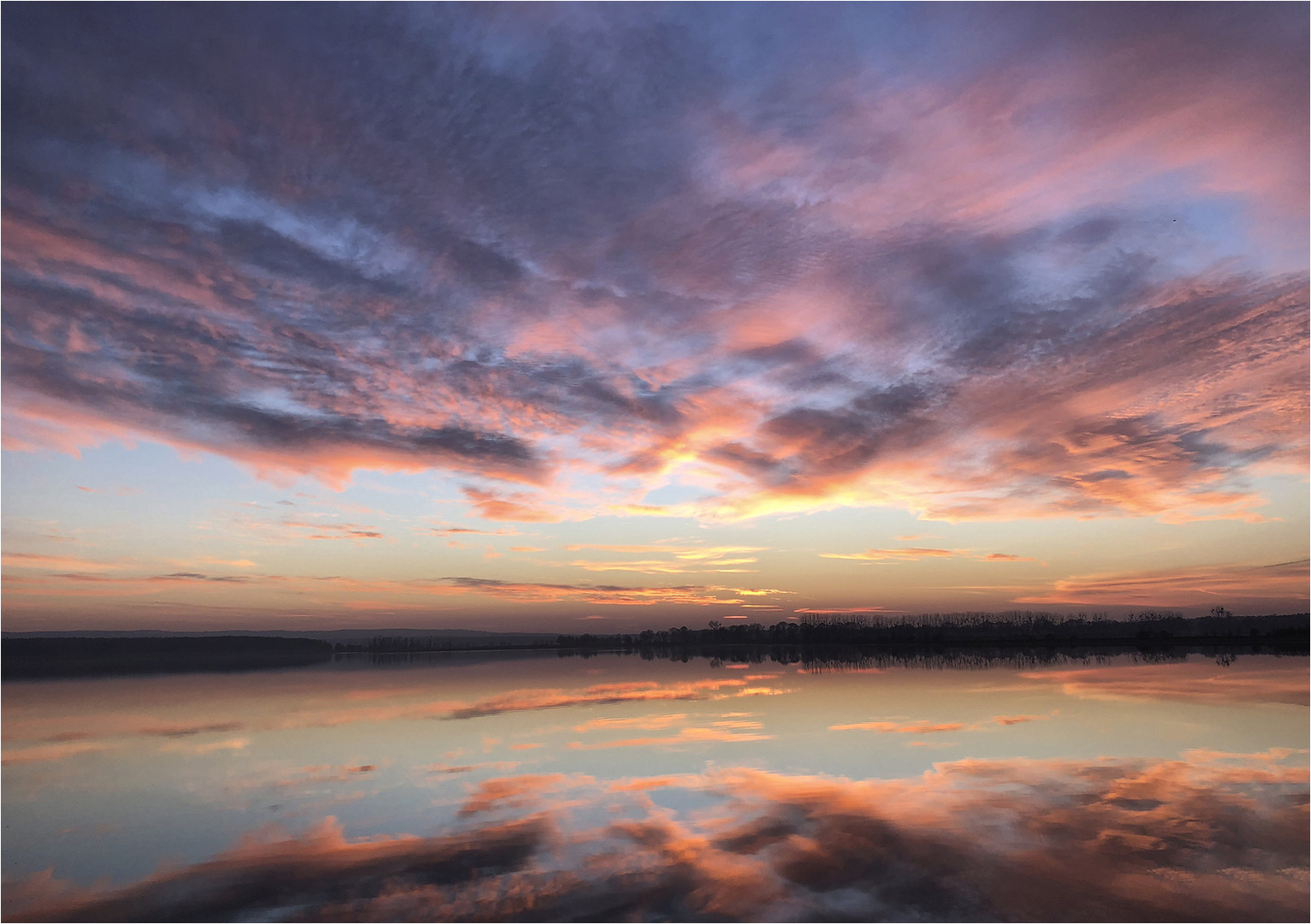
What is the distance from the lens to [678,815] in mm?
14977

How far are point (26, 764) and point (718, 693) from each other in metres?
30.8

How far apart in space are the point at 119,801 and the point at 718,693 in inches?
1190

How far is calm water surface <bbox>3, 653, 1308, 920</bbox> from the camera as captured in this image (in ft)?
35.1

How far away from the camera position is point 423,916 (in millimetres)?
10180

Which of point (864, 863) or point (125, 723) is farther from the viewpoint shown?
point (125, 723)

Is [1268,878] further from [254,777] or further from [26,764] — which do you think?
[26,764]

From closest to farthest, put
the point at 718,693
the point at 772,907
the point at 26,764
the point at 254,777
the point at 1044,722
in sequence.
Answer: the point at 772,907
the point at 254,777
the point at 26,764
the point at 1044,722
the point at 718,693

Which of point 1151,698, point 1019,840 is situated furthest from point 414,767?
point 1151,698

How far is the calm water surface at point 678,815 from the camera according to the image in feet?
35.1

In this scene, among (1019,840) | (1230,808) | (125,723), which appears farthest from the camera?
(125,723)

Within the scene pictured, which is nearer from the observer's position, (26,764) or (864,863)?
(864,863)

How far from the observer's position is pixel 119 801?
1780cm

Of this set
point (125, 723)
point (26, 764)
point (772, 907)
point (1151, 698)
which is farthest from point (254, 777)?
point (1151, 698)

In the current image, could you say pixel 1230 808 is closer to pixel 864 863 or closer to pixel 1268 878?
pixel 1268 878
